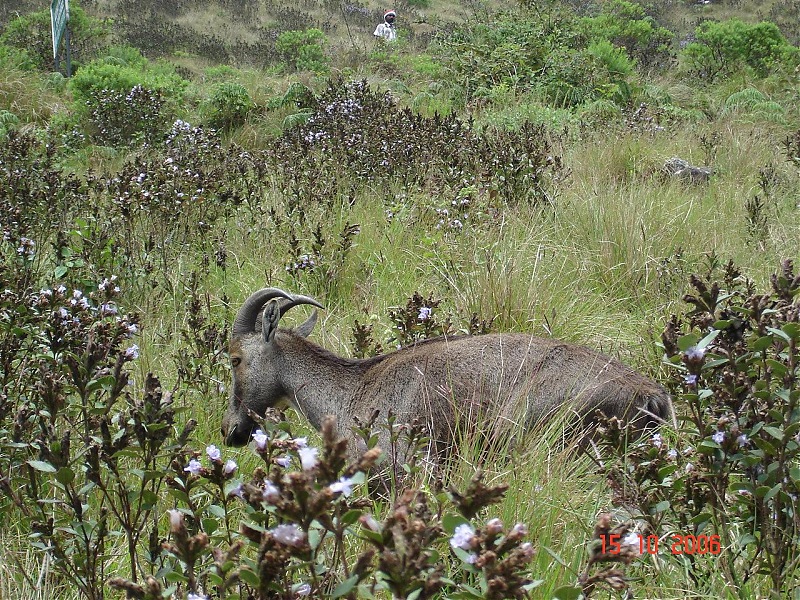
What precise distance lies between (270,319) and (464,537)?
277 cm

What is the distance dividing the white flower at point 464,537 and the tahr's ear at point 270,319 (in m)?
2.73

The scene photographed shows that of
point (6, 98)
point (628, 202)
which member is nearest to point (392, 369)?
point (628, 202)

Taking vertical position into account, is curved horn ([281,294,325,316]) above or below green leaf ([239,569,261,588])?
below

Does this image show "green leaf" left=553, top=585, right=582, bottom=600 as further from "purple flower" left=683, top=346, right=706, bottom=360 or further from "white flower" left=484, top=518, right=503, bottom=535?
"purple flower" left=683, top=346, right=706, bottom=360

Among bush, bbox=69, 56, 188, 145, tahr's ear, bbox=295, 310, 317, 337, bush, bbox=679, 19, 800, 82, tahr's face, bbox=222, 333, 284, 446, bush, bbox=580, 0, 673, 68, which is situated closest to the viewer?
tahr's face, bbox=222, 333, 284, 446

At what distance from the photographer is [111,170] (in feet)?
30.8

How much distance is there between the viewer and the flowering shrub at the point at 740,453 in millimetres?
2258

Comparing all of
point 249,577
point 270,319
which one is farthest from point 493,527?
point 270,319

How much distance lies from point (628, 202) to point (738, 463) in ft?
13.4

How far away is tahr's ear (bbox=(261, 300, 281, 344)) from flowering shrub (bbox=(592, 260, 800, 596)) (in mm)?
2033

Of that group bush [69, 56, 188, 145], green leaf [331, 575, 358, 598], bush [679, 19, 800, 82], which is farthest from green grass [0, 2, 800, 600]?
bush [679, 19, 800, 82]

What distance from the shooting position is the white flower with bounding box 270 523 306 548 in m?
1.44

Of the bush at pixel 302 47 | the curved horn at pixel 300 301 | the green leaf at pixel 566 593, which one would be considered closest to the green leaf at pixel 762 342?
the green leaf at pixel 566 593

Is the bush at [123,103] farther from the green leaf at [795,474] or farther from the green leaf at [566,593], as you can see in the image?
the green leaf at [566,593]
